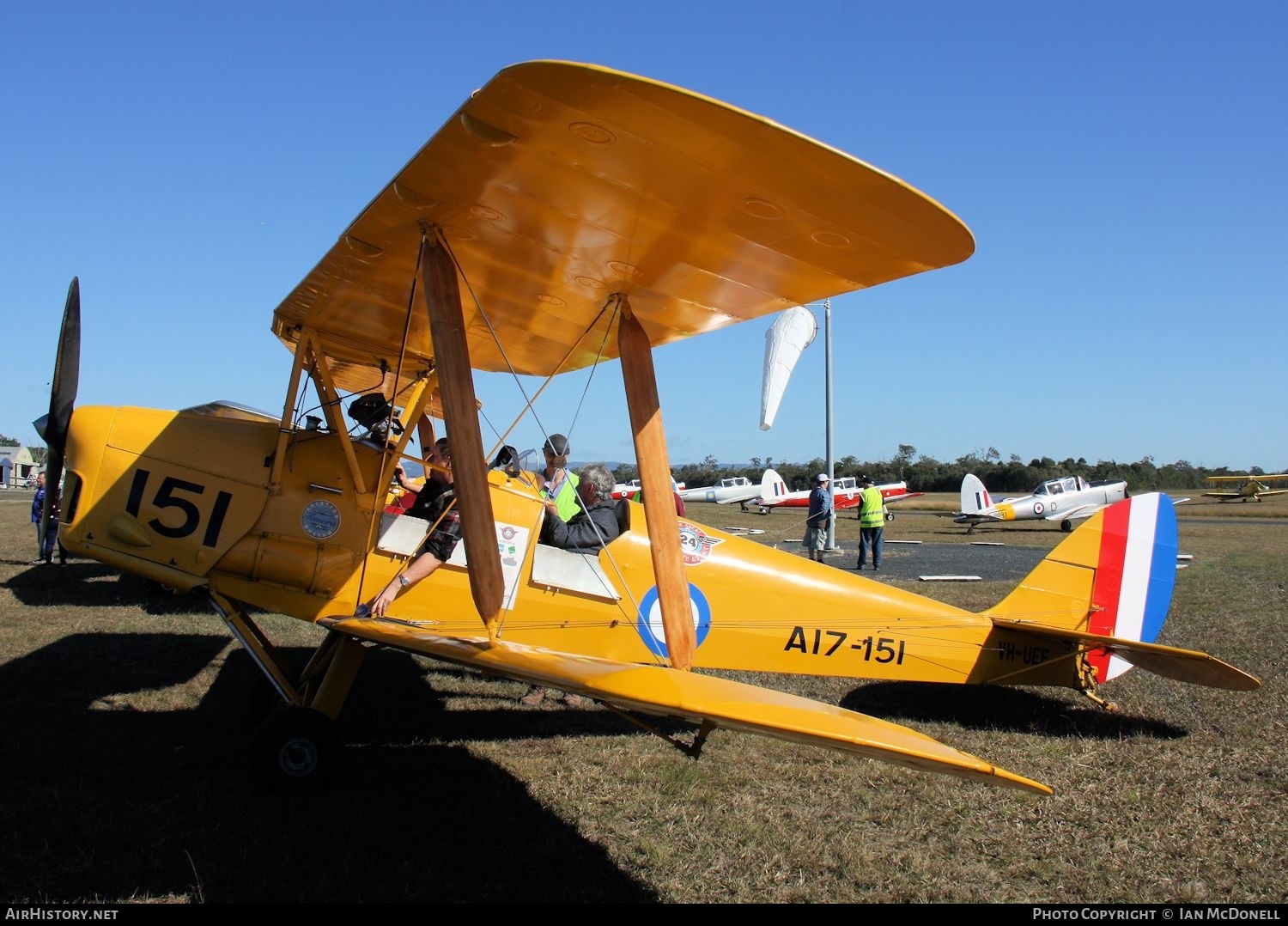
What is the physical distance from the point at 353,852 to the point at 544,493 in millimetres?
2192

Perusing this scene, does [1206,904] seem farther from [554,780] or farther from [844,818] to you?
[554,780]

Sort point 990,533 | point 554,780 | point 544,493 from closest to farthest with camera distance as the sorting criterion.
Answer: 1. point 554,780
2. point 544,493
3. point 990,533

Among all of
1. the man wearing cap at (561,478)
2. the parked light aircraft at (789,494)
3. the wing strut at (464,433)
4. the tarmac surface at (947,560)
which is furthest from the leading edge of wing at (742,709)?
the parked light aircraft at (789,494)

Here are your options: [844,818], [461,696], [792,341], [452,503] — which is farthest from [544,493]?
[792,341]

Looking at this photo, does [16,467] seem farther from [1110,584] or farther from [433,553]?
[1110,584]

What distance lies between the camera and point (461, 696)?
6023 millimetres

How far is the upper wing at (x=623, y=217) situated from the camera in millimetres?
2486

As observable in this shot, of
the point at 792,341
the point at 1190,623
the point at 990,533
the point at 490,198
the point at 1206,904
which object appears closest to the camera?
the point at 1206,904

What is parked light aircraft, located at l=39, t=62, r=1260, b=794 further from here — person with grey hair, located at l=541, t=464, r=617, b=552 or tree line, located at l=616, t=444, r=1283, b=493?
tree line, located at l=616, t=444, r=1283, b=493

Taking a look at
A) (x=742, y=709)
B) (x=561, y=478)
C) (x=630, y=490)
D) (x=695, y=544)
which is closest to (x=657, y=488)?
(x=695, y=544)

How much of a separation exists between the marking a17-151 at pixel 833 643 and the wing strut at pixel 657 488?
125 centimetres

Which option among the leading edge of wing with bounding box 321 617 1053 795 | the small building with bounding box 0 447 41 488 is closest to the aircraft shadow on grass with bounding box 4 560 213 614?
the leading edge of wing with bounding box 321 617 1053 795

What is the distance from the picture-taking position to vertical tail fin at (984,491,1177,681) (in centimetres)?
539

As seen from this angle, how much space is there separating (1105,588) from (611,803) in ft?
12.0
